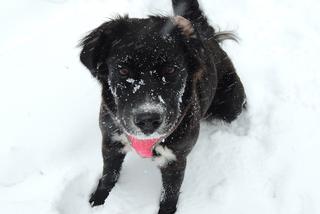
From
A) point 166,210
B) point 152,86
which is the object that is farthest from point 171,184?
point 152,86

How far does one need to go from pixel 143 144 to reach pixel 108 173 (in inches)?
32.4

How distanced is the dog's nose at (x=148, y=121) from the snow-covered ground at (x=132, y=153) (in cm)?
145

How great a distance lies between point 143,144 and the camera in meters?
3.78

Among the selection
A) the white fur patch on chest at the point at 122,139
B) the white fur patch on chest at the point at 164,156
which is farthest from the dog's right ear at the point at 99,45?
the white fur patch on chest at the point at 164,156

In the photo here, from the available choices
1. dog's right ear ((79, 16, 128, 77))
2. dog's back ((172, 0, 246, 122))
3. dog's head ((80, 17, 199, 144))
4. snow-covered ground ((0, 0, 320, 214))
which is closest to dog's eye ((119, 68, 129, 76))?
dog's head ((80, 17, 199, 144))

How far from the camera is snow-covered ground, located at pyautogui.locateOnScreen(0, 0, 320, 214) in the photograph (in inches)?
181

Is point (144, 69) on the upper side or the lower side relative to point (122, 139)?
upper

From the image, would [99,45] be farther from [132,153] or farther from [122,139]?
[132,153]

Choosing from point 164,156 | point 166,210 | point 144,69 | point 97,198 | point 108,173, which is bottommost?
point 166,210

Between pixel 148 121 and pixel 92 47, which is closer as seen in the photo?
pixel 148 121
